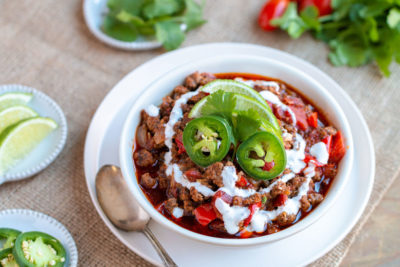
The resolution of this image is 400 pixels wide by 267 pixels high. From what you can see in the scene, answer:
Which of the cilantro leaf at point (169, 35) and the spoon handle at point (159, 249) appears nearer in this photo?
the spoon handle at point (159, 249)

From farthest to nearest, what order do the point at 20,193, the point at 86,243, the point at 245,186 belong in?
1. the point at 20,193
2. the point at 86,243
3. the point at 245,186

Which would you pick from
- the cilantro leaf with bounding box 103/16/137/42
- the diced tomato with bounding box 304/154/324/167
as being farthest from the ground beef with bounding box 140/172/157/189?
the cilantro leaf with bounding box 103/16/137/42

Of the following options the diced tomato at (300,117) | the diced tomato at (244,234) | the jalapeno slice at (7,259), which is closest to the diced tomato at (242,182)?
the diced tomato at (244,234)

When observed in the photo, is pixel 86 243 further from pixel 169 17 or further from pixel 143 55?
pixel 169 17

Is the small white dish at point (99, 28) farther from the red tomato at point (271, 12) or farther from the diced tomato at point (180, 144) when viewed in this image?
the diced tomato at point (180, 144)

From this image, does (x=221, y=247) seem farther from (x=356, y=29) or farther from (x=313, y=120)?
(x=356, y=29)

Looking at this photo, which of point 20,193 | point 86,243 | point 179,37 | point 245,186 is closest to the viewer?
point 245,186

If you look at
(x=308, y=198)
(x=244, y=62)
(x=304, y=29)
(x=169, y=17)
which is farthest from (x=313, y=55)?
(x=308, y=198)
